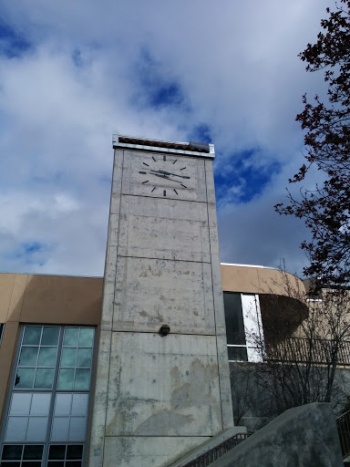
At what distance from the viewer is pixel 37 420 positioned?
1661 cm

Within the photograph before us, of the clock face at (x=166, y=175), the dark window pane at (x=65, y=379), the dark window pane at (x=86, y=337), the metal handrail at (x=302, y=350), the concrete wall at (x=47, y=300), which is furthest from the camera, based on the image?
the dark window pane at (x=86, y=337)

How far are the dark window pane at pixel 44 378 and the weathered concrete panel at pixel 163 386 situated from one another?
5.16 m

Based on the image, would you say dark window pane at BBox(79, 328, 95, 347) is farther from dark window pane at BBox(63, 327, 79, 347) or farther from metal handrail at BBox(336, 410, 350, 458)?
metal handrail at BBox(336, 410, 350, 458)

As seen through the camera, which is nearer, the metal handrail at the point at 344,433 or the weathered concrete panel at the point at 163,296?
the metal handrail at the point at 344,433

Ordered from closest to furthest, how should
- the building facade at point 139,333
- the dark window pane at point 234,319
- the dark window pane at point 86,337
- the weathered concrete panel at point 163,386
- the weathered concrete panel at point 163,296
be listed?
the weathered concrete panel at point 163,386, the building facade at point 139,333, the weathered concrete panel at point 163,296, the dark window pane at point 86,337, the dark window pane at point 234,319

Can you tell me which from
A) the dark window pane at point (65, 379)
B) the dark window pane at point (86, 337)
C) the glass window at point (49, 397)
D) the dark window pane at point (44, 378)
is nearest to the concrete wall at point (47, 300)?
the dark window pane at point (86, 337)

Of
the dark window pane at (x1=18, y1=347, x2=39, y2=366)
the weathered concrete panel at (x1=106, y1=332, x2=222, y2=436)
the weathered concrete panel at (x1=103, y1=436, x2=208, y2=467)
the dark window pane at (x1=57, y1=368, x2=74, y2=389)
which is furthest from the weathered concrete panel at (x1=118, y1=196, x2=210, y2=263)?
the weathered concrete panel at (x1=103, y1=436, x2=208, y2=467)

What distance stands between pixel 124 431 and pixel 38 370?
20.8 feet

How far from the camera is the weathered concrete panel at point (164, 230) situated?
16.2m

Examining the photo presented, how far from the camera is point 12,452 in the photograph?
15.9 m

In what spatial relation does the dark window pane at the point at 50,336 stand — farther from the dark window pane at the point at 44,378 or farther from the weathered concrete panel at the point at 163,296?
the weathered concrete panel at the point at 163,296

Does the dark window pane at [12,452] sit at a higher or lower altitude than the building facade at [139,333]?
lower

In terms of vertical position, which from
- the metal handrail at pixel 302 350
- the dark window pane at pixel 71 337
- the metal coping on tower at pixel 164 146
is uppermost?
the metal coping on tower at pixel 164 146

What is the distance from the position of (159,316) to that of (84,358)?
5.25 meters
